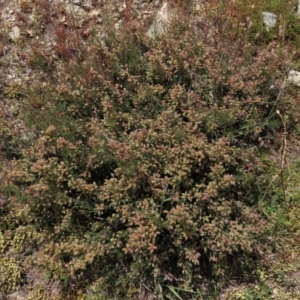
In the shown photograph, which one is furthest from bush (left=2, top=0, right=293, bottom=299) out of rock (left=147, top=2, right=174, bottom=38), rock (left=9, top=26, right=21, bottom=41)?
rock (left=9, top=26, right=21, bottom=41)

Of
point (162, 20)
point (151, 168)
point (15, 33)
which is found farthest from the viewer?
point (15, 33)

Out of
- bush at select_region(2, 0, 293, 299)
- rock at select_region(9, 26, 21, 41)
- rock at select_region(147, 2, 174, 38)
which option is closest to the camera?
bush at select_region(2, 0, 293, 299)

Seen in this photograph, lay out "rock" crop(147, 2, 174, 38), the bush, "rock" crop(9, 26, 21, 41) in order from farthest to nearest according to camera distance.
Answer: "rock" crop(9, 26, 21, 41) → "rock" crop(147, 2, 174, 38) → the bush

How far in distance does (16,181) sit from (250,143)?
2490 millimetres

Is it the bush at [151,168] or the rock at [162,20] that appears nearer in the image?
the bush at [151,168]

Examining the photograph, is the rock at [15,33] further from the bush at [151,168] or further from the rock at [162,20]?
the rock at [162,20]

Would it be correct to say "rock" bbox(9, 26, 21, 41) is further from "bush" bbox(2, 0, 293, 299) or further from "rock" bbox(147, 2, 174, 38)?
"rock" bbox(147, 2, 174, 38)

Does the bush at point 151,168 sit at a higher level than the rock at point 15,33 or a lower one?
lower

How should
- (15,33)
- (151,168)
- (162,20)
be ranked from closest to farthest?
(151,168)
(162,20)
(15,33)

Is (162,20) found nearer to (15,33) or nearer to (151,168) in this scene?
(15,33)

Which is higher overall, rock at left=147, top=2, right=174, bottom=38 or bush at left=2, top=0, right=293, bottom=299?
rock at left=147, top=2, right=174, bottom=38

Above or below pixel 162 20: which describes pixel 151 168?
below

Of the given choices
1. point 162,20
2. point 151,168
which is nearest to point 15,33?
point 162,20

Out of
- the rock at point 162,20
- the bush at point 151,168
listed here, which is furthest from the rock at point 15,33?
the rock at point 162,20
